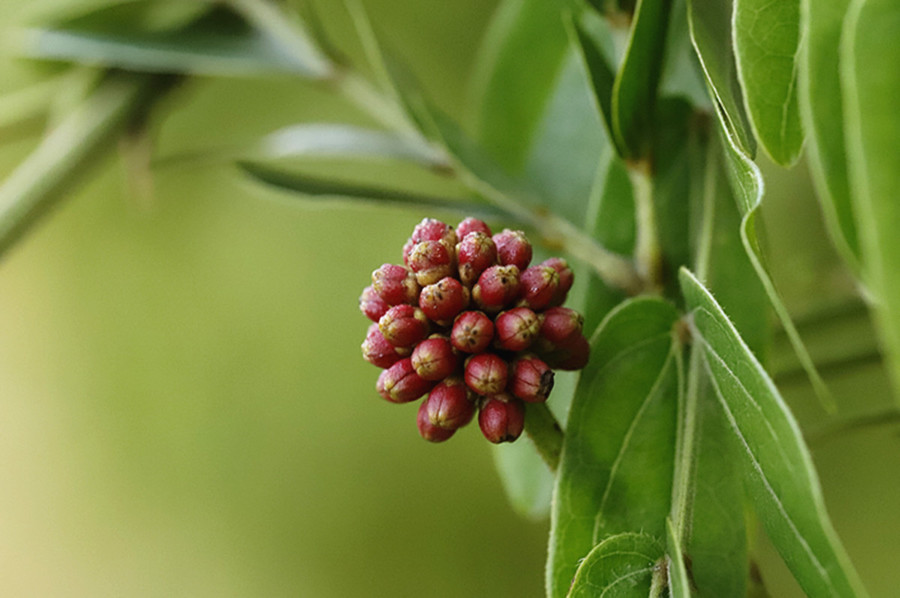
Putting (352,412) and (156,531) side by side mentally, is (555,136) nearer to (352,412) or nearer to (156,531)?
(352,412)

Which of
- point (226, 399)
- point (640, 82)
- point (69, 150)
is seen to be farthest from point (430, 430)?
point (226, 399)

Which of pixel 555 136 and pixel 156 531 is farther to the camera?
pixel 156 531

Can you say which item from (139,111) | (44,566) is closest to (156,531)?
(44,566)

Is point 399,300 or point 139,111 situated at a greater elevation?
point 139,111

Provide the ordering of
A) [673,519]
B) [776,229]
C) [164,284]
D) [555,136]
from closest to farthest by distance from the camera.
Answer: [673,519] → [555,136] → [776,229] → [164,284]

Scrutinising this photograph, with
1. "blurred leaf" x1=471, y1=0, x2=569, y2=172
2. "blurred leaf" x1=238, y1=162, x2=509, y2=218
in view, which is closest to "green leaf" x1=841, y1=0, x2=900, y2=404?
"blurred leaf" x1=238, y1=162, x2=509, y2=218

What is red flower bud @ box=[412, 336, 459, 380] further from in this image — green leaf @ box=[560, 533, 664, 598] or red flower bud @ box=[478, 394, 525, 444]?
green leaf @ box=[560, 533, 664, 598]

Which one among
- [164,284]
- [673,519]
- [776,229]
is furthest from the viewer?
[164,284]

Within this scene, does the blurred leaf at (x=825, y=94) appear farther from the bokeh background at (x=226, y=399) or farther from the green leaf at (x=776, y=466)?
the bokeh background at (x=226, y=399)
